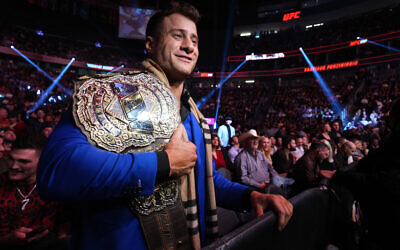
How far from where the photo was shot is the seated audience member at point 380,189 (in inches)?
70.2

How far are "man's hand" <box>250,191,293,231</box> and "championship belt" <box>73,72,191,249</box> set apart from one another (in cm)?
38

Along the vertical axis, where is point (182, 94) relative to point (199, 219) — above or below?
above

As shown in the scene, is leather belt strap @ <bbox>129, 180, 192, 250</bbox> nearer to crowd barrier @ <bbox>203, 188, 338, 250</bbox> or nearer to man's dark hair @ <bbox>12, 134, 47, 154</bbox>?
crowd barrier @ <bbox>203, 188, 338, 250</bbox>

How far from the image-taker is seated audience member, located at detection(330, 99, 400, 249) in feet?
5.85

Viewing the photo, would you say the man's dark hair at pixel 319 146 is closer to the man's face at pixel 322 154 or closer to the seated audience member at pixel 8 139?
the man's face at pixel 322 154

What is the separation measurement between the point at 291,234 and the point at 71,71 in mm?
28708

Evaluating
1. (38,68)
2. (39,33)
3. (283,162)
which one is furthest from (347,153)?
(39,33)

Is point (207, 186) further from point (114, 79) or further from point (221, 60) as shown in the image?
→ point (221, 60)

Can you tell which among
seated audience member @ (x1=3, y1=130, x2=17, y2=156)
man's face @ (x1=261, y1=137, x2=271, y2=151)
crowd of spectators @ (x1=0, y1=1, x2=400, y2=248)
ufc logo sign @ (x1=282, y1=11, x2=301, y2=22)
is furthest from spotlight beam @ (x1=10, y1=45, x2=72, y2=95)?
ufc logo sign @ (x1=282, y1=11, x2=301, y2=22)

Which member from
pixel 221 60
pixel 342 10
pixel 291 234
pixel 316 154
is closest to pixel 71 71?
pixel 221 60

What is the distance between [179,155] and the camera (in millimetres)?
807

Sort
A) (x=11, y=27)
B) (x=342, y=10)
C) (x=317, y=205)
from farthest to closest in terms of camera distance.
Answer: (x=342, y=10) < (x=11, y=27) < (x=317, y=205)

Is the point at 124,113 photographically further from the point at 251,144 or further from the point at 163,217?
the point at 251,144

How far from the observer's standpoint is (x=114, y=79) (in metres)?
0.87
